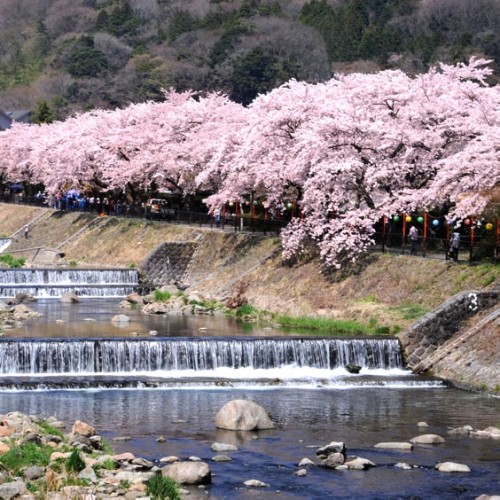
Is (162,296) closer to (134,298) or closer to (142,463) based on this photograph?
(134,298)

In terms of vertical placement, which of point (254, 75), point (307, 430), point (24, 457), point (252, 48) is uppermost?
point (252, 48)

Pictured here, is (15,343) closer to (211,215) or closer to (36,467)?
(36,467)

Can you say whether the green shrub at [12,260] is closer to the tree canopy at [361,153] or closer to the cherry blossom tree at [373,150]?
the tree canopy at [361,153]

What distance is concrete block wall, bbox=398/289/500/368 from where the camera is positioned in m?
41.3

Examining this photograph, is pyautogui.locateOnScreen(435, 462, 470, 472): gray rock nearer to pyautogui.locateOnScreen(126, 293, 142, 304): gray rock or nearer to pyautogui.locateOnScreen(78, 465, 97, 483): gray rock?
pyautogui.locateOnScreen(78, 465, 97, 483): gray rock

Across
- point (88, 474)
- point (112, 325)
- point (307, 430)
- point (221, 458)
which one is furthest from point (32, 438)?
point (112, 325)

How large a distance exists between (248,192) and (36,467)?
41.3m

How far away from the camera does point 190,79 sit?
516ft

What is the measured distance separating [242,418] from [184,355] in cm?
941

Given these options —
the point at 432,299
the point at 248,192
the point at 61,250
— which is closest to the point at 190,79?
the point at 61,250

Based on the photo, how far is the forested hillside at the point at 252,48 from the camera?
483 feet

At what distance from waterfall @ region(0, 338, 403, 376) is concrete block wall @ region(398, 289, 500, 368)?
515 millimetres

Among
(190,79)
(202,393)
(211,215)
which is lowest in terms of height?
(202,393)

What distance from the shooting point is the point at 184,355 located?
4000 cm
